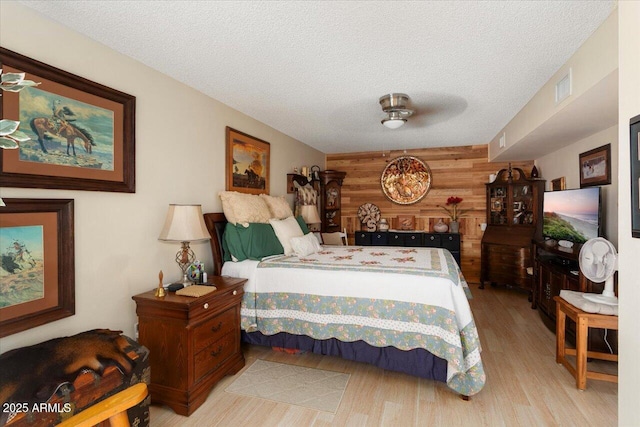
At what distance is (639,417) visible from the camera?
1.20 m

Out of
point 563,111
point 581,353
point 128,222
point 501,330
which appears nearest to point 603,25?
point 563,111

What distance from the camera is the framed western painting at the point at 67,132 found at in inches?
65.6

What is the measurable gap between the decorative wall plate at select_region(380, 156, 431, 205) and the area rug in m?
3.88

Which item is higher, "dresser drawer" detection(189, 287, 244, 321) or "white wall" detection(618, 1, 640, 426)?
"white wall" detection(618, 1, 640, 426)

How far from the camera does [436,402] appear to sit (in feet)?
7.15

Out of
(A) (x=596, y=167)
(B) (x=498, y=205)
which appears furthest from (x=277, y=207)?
(B) (x=498, y=205)

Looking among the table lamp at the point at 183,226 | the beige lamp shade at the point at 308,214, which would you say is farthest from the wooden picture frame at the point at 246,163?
the table lamp at the point at 183,226

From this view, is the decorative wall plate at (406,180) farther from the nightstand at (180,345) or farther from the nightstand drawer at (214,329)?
the nightstand at (180,345)

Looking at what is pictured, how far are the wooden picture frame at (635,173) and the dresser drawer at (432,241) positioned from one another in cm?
407

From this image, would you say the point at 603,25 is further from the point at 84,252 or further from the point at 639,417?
the point at 84,252

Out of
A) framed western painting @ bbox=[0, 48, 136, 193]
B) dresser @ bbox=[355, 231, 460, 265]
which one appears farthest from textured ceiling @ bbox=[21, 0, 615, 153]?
dresser @ bbox=[355, 231, 460, 265]

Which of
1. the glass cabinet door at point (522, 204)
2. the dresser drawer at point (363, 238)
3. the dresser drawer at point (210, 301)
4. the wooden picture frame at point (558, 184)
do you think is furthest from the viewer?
the dresser drawer at point (363, 238)

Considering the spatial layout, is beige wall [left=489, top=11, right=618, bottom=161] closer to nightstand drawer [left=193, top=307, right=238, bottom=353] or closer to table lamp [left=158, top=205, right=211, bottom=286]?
table lamp [left=158, top=205, right=211, bottom=286]

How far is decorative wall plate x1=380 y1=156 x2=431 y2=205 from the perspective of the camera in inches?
223
